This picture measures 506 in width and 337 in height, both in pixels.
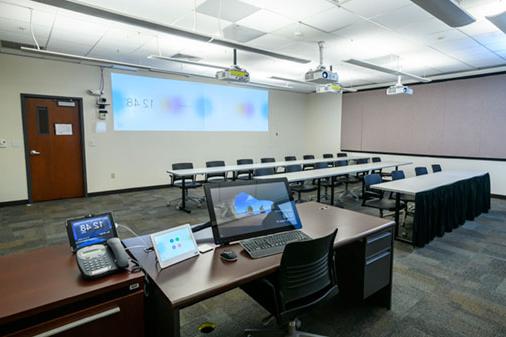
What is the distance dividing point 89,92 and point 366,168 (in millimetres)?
6181

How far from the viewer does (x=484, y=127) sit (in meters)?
6.70

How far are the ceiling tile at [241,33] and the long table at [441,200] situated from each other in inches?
113

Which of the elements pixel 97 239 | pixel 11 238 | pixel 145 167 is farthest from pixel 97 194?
pixel 97 239

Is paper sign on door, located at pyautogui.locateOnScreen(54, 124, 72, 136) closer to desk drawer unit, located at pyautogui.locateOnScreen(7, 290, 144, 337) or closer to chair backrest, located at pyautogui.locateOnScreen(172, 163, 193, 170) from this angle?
chair backrest, located at pyautogui.locateOnScreen(172, 163, 193, 170)

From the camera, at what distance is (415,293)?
2729mm

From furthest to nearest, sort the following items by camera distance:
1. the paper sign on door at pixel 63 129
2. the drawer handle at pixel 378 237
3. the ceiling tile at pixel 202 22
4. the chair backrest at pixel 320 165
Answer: the chair backrest at pixel 320 165
the paper sign on door at pixel 63 129
the ceiling tile at pixel 202 22
the drawer handle at pixel 378 237

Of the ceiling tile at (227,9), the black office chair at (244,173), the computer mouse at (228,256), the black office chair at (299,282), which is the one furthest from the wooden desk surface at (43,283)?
the black office chair at (244,173)

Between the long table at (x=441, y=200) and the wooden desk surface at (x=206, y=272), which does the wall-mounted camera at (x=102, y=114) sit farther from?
the long table at (x=441, y=200)

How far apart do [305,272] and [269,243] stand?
0.88 ft

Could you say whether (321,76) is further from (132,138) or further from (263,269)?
(132,138)

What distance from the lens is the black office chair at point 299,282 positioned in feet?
5.32

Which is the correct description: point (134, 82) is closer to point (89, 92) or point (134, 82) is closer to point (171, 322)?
point (89, 92)

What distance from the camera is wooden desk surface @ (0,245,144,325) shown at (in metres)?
1.11

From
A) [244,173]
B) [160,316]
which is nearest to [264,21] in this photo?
[244,173]
